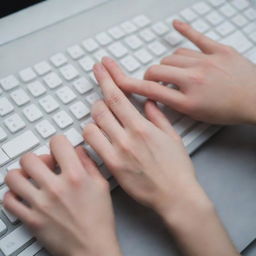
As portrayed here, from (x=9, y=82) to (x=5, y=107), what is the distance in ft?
0.14

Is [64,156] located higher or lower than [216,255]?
higher

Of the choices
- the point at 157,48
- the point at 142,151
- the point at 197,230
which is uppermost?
the point at 157,48

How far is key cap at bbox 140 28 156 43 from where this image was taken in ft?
1.90

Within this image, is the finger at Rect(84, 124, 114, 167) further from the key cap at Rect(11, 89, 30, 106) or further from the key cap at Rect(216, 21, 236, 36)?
the key cap at Rect(216, 21, 236, 36)

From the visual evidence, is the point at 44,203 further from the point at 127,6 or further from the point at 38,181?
the point at 127,6

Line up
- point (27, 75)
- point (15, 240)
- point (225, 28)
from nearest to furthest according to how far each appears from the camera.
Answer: point (15, 240), point (27, 75), point (225, 28)

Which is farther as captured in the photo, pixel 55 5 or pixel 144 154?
pixel 55 5

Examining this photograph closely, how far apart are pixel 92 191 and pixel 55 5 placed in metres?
0.35

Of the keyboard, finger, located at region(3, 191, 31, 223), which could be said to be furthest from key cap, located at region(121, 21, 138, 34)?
finger, located at region(3, 191, 31, 223)

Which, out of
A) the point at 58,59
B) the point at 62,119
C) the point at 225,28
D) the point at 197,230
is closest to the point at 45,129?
the point at 62,119

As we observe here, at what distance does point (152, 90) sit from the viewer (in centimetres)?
50

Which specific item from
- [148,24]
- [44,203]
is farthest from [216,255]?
[148,24]

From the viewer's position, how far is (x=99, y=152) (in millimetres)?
449

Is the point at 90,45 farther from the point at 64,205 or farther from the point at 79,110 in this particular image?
the point at 64,205
